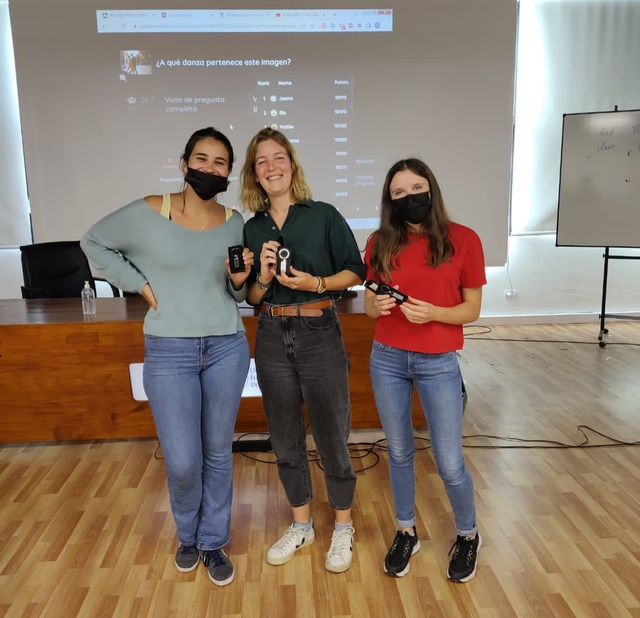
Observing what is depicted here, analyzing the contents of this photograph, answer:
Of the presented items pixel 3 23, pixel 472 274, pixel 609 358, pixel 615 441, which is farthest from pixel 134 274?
pixel 3 23

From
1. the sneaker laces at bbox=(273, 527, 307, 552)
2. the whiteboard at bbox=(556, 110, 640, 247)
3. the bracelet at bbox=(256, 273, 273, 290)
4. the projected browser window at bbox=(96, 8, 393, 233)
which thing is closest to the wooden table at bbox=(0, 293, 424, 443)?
the sneaker laces at bbox=(273, 527, 307, 552)

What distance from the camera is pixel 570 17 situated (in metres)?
5.21

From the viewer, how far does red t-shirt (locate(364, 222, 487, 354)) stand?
1733mm

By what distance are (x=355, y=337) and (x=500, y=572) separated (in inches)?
53.6

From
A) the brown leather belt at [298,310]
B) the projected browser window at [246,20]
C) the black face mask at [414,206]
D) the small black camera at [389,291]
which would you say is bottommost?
the brown leather belt at [298,310]

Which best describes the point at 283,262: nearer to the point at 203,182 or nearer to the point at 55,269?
the point at 203,182

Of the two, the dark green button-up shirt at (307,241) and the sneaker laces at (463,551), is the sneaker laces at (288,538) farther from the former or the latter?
the dark green button-up shirt at (307,241)

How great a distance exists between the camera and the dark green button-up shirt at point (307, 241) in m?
1.80

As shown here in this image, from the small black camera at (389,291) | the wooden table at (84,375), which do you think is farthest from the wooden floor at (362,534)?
the small black camera at (389,291)

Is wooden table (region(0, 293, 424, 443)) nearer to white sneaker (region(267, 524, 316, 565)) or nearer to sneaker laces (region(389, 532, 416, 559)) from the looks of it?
white sneaker (region(267, 524, 316, 565))

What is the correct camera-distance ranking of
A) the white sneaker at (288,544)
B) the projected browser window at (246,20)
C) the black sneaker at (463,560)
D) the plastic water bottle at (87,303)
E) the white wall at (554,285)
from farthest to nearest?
the white wall at (554,285) → the projected browser window at (246,20) → the plastic water bottle at (87,303) → the white sneaker at (288,544) → the black sneaker at (463,560)

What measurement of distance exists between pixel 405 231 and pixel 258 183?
1.66 feet

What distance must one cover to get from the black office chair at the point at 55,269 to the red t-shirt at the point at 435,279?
282 cm

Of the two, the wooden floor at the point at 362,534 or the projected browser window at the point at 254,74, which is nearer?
the wooden floor at the point at 362,534
